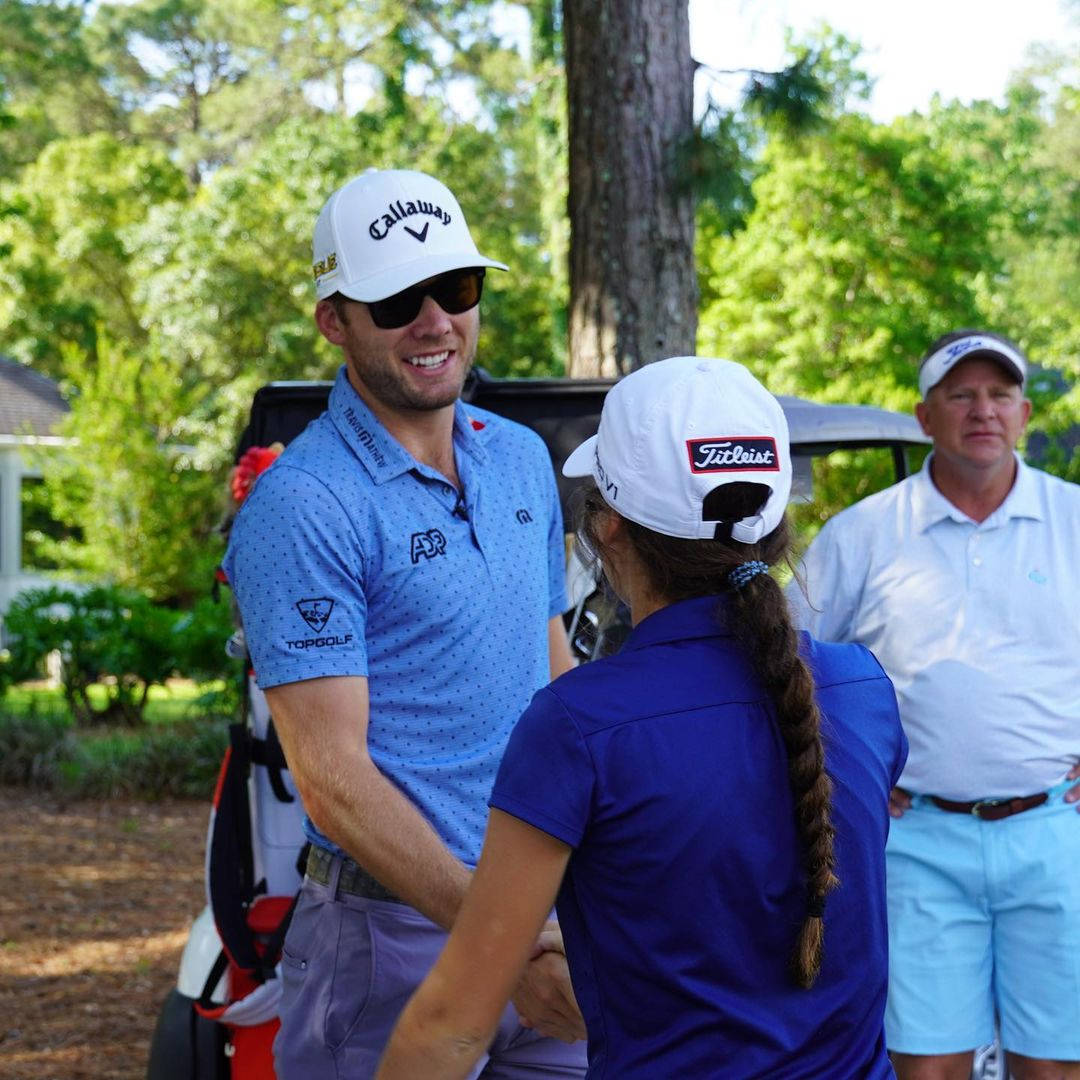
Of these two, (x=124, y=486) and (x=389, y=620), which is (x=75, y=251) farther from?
(x=389, y=620)

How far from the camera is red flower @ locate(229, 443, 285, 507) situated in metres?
4.32

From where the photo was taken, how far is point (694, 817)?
1729mm

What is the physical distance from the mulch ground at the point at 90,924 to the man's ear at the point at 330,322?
3.98 metres

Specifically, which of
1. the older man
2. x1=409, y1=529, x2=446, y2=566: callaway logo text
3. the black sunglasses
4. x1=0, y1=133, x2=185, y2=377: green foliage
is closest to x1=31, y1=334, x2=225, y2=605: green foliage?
x1=0, y1=133, x2=185, y2=377: green foliage

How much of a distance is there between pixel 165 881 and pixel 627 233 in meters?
5.17

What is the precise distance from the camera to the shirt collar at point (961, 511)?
13.2ft

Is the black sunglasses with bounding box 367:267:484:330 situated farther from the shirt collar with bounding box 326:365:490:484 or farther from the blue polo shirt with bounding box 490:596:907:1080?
the blue polo shirt with bounding box 490:596:907:1080

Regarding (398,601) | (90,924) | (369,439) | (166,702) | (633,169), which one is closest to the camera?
(398,601)

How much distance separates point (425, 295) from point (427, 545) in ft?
1.64

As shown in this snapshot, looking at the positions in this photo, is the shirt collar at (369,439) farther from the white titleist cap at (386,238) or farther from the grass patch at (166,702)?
the grass patch at (166,702)

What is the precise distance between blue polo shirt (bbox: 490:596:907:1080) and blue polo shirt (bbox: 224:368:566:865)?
31.9 inches

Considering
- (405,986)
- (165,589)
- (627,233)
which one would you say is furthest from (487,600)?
(165,589)

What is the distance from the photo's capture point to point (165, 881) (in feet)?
29.2

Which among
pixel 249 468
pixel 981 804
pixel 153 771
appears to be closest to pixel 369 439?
pixel 249 468
